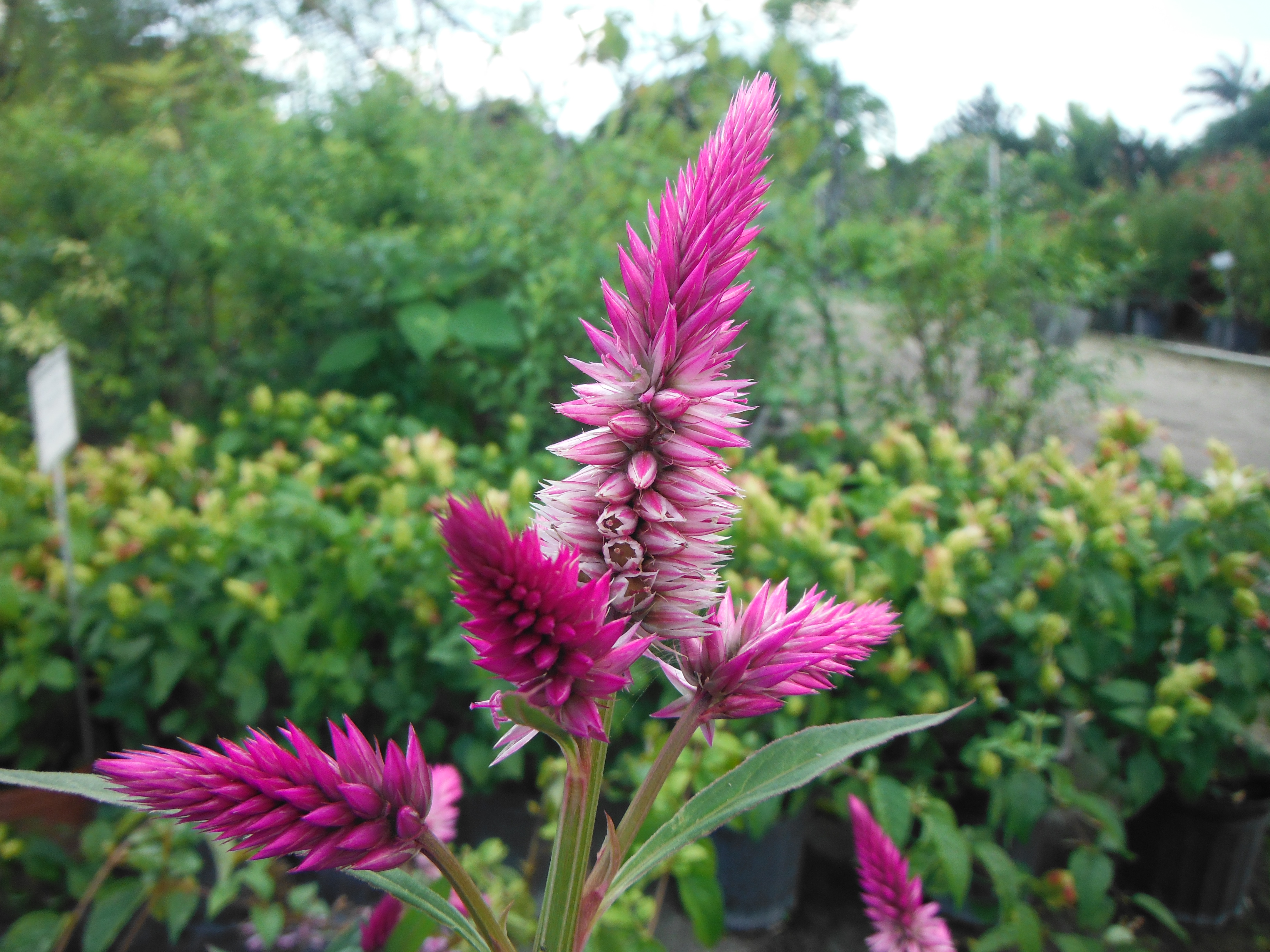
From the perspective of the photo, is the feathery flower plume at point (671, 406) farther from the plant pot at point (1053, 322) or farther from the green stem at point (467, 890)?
the plant pot at point (1053, 322)

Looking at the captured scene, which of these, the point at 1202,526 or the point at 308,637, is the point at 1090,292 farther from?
the point at 308,637

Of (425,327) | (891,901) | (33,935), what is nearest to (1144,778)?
(891,901)

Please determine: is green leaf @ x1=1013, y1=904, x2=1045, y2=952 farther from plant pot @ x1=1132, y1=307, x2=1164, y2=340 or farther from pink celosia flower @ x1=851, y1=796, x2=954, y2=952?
plant pot @ x1=1132, y1=307, x2=1164, y2=340

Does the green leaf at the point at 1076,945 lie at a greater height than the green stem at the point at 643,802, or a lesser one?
lesser

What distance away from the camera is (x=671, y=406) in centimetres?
43

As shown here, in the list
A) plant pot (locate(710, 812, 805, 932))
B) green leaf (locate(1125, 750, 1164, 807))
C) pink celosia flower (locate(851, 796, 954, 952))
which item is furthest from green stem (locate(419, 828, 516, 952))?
green leaf (locate(1125, 750, 1164, 807))

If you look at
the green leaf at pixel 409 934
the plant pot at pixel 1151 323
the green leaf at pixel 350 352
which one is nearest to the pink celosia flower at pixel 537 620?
the green leaf at pixel 409 934

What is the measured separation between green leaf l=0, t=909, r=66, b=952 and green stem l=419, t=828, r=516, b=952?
5.01ft

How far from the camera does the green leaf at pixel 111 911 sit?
1514mm

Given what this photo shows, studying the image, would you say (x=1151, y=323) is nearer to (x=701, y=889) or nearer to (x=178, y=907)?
(x=701, y=889)

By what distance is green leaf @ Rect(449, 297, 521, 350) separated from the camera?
3488mm

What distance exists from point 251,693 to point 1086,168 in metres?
35.7

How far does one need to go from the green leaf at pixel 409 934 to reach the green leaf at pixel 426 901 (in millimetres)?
198

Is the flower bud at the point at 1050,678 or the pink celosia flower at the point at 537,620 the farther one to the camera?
the flower bud at the point at 1050,678
